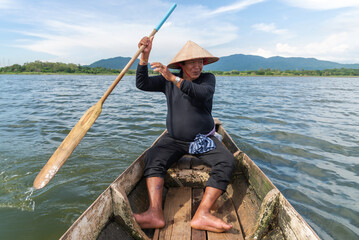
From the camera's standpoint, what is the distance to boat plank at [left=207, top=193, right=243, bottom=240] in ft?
7.86

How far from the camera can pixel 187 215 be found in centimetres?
273

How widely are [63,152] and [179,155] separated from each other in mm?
1451

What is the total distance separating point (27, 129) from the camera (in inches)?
327

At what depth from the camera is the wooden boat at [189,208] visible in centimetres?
205

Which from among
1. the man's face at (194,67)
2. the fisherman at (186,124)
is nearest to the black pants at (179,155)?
the fisherman at (186,124)

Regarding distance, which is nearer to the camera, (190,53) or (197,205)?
(197,205)

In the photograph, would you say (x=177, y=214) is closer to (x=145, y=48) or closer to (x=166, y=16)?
(x=145, y=48)

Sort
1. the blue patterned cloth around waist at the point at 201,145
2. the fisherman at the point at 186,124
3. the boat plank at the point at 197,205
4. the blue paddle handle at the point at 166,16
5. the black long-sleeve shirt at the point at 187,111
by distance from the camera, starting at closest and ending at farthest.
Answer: the boat plank at the point at 197,205 < the fisherman at the point at 186,124 < the blue patterned cloth around waist at the point at 201,145 < the black long-sleeve shirt at the point at 187,111 < the blue paddle handle at the point at 166,16

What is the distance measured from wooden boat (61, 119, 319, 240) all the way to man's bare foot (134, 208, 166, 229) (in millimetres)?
81

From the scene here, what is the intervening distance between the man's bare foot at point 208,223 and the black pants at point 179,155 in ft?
1.12

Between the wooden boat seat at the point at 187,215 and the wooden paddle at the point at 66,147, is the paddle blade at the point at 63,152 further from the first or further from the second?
the wooden boat seat at the point at 187,215

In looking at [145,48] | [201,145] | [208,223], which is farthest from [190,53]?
[208,223]

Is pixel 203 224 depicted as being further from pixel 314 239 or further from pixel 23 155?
pixel 23 155

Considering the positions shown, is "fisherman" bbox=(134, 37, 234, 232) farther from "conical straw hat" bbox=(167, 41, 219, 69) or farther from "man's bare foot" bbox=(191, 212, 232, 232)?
"man's bare foot" bbox=(191, 212, 232, 232)
